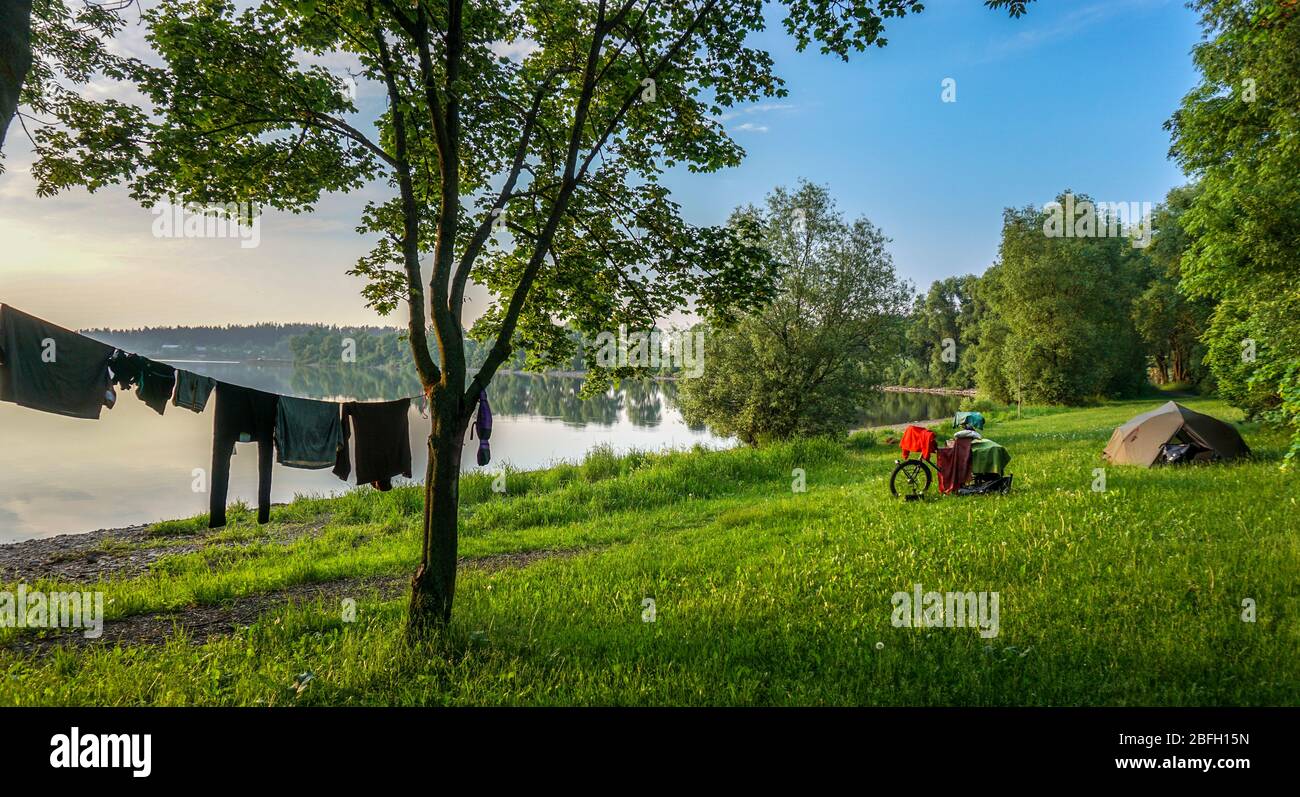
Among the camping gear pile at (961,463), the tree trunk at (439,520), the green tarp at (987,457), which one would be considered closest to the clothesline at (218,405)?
the tree trunk at (439,520)

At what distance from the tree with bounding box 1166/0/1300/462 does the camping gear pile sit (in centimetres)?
555

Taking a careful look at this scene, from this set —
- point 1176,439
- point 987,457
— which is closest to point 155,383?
point 987,457

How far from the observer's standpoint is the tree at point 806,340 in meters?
26.1

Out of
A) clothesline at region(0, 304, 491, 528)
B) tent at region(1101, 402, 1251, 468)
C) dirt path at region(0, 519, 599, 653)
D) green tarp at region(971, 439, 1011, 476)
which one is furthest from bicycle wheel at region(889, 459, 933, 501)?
clothesline at region(0, 304, 491, 528)

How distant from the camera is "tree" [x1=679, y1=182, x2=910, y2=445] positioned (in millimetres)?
26062

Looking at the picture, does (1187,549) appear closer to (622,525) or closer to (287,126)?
(622,525)

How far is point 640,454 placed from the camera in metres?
23.0

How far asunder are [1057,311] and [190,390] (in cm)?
5457

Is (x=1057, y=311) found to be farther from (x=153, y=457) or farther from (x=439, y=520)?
(x=153, y=457)

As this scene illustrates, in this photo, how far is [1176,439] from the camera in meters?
14.6

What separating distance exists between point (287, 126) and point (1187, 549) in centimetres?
1364

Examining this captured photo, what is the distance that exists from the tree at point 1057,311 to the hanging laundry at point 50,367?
5097 cm

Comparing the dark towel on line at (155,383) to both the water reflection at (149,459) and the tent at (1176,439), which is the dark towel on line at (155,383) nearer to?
the water reflection at (149,459)

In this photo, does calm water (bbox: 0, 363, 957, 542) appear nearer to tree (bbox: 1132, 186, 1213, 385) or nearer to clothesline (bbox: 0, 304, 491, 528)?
clothesline (bbox: 0, 304, 491, 528)
